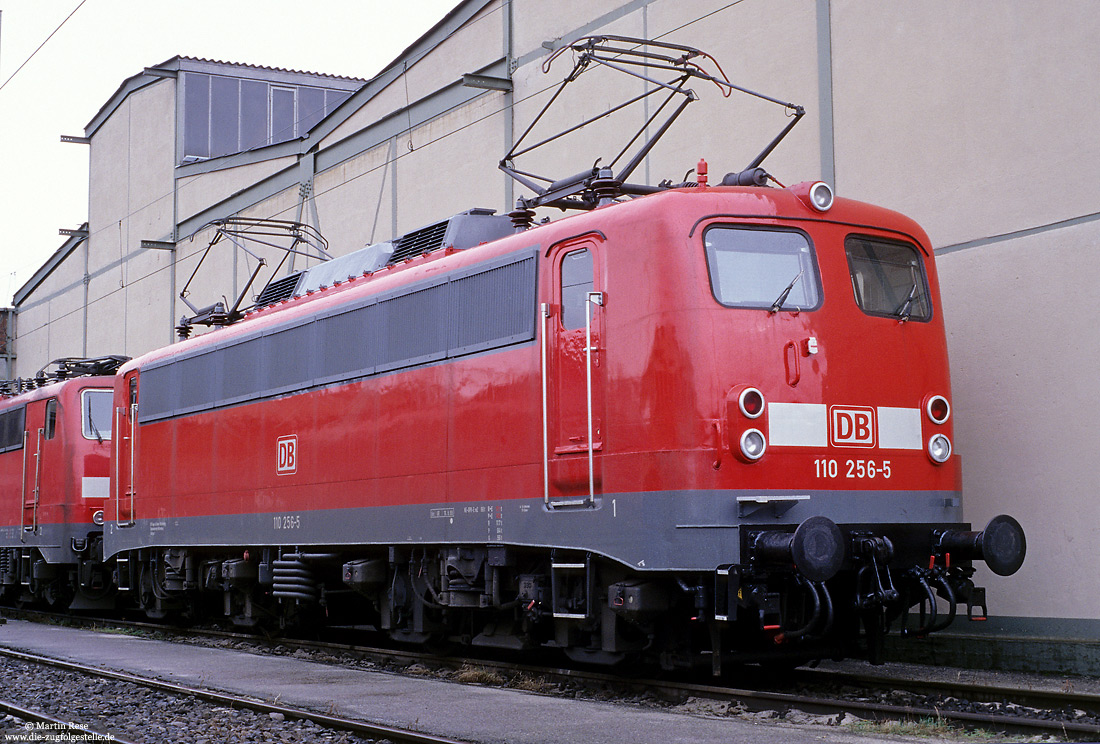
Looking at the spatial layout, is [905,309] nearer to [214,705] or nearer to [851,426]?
[851,426]

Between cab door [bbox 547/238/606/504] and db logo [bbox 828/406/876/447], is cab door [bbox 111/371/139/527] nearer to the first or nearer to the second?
cab door [bbox 547/238/606/504]

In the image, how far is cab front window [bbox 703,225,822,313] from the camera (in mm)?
8836

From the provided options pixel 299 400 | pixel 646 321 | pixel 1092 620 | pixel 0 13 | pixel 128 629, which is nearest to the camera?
pixel 646 321

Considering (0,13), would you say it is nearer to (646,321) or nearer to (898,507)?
(646,321)

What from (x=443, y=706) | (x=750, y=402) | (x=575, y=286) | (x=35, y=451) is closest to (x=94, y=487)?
(x=35, y=451)

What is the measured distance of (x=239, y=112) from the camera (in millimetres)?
31562

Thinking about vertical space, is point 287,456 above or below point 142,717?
above

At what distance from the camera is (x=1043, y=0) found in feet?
35.9

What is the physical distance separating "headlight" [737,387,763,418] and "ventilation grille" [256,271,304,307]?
288 inches

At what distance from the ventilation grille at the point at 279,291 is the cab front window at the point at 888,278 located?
7.15m

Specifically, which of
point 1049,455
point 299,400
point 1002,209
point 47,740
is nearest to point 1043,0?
point 1002,209

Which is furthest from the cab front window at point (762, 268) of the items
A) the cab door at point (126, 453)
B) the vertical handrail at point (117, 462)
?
the vertical handrail at point (117, 462)

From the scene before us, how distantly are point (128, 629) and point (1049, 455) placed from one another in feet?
39.0

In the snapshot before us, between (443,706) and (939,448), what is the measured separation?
4.05 metres
